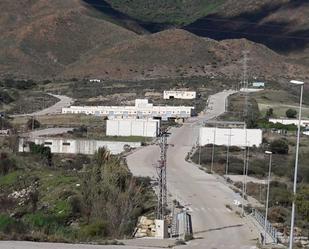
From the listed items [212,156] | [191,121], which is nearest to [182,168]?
[212,156]

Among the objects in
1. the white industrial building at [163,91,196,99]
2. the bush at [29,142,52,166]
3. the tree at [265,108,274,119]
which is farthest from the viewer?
the white industrial building at [163,91,196,99]

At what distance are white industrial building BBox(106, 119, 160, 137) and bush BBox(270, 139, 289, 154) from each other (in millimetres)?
14856

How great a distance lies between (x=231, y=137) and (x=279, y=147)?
568cm

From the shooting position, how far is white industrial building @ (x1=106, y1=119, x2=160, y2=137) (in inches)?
3452

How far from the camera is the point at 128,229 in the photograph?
34.4 m

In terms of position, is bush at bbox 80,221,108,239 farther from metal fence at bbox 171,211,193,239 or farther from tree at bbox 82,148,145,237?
metal fence at bbox 171,211,193,239

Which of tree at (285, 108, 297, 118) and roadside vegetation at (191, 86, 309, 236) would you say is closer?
roadside vegetation at (191, 86, 309, 236)

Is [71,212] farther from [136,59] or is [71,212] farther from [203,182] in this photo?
[136,59]

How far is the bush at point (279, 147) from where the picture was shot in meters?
74.4

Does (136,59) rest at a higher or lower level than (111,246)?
higher

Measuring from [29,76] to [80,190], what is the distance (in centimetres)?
14921

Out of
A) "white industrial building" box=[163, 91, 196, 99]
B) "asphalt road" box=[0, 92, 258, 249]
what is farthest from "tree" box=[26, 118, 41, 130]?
"white industrial building" box=[163, 91, 196, 99]

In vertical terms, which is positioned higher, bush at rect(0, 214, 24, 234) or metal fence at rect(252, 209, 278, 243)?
metal fence at rect(252, 209, 278, 243)

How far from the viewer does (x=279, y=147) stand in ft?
246
